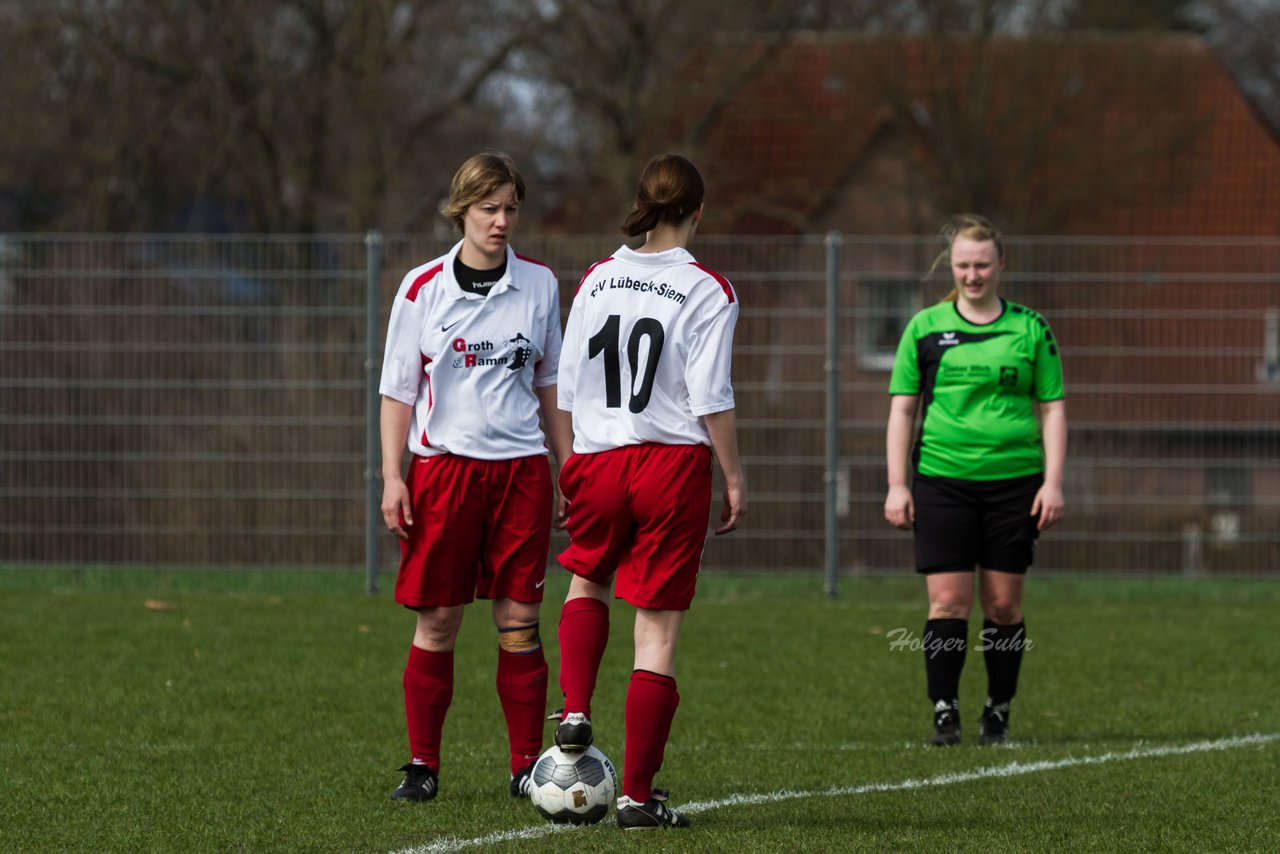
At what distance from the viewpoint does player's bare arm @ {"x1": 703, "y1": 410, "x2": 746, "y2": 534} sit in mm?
5000

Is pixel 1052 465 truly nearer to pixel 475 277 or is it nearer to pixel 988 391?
pixel 988 391

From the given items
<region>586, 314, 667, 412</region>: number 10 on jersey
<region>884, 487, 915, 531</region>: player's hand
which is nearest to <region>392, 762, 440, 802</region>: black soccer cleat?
<region>586, 314, 667, 412</region>: number 10 on jersey

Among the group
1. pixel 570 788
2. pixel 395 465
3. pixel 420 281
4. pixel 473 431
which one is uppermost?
pixel 420 281

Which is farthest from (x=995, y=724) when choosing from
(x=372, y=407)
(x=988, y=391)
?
(x=372, y=407)

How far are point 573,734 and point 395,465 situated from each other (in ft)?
3.32

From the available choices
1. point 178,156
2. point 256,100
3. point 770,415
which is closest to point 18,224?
point 178,156

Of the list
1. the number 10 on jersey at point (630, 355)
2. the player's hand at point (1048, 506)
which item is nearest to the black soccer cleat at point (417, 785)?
the number 10 on jersey at point (630, 355)

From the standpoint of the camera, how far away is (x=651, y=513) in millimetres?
5020

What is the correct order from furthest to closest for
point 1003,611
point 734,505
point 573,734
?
1. point 1003,611
2. point 734,505
3. point 573,734

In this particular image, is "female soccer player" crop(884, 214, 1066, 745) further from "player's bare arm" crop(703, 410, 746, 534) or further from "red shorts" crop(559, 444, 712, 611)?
"red shorts" crop(559, 444, 712, 611)

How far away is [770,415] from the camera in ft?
40.5

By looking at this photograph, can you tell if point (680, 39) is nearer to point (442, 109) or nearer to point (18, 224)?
point (442, 109)

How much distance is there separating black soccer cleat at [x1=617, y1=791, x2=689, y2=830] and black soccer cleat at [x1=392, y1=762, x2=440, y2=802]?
767 millimetres

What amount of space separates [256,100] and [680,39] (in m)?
5.39
